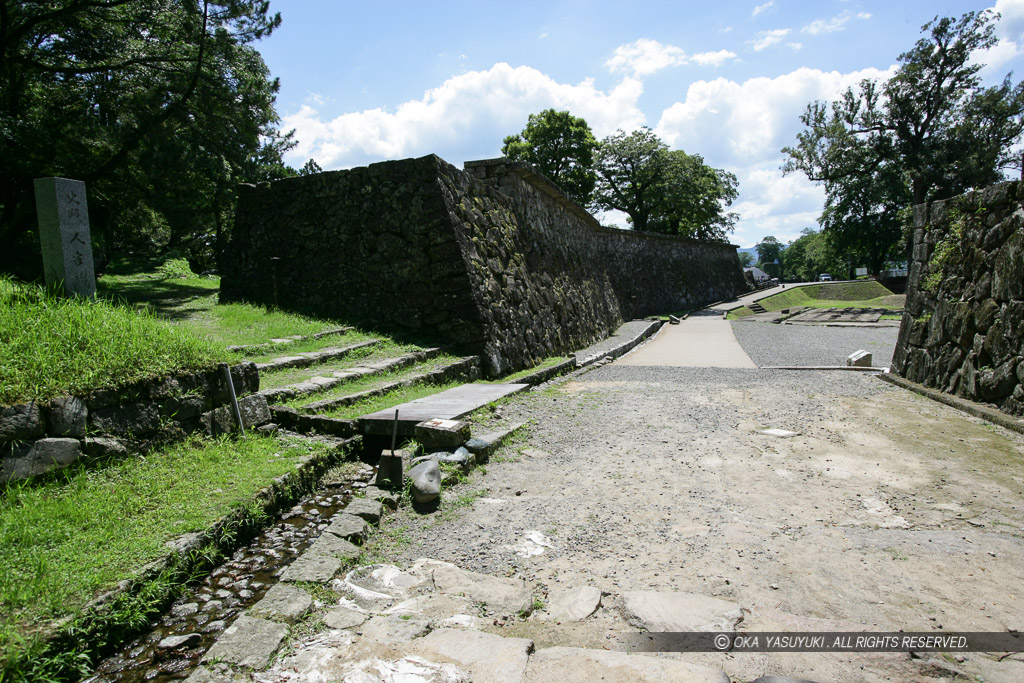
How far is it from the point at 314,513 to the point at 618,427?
320cm

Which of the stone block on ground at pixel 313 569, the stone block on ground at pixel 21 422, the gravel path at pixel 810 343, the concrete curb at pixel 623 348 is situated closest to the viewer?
the stone block on ground at pixel 313 569

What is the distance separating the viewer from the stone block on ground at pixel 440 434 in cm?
443

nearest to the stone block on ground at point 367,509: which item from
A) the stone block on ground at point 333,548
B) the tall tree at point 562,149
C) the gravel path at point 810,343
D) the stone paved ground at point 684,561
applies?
the stone paved ground at point 684,561

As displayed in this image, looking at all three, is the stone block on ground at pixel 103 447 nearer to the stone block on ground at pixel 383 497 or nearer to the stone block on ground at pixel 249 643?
the stone block on ground at pixel 383 497

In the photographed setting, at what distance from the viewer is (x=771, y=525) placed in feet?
10.4

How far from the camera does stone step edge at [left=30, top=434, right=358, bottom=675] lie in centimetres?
210

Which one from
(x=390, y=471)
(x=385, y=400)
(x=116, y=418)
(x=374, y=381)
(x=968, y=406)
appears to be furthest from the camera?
(x=374, y=381)

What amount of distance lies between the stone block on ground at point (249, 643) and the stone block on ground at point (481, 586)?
714 millimetres

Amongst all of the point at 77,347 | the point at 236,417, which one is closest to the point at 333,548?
the point at 236,417

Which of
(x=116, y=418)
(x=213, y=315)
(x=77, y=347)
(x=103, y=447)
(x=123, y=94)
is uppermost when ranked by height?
(x=123, y=94)

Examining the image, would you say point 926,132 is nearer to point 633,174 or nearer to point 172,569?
point 633,174

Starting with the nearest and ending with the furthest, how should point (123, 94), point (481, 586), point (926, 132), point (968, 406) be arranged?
point (481, 586), point (968, 406), point (123, 94), point (926, 132)

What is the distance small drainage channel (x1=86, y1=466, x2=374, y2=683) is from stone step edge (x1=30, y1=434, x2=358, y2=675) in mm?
63

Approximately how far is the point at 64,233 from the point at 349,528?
3.39 metres
